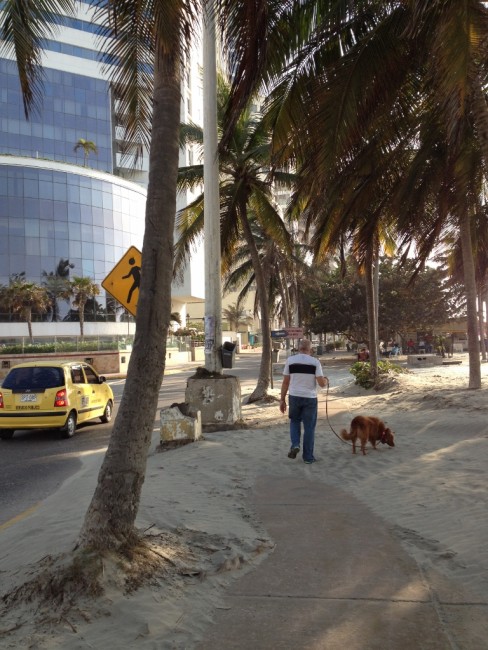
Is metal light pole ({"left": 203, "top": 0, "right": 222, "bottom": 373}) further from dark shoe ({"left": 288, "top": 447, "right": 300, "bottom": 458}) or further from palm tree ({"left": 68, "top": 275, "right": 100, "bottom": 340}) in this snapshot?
palm tree ({"left": 68, "top": 275, "right": 100, "bottom": 340})

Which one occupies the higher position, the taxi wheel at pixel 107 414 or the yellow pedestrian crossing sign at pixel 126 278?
the yellow pedestrian crossing sign at pixel 126 278

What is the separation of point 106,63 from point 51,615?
14.8 feet

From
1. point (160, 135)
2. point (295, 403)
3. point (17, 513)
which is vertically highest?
point (160, 135)

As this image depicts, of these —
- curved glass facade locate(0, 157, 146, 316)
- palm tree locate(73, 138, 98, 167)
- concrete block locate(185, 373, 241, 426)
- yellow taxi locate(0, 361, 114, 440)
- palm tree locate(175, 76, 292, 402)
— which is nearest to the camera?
concrete block locate(185, 373, 241, 426)

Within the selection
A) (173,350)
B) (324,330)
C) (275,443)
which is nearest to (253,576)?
(275,443)

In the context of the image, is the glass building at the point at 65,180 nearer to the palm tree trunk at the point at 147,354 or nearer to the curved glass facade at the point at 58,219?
the curved glass facade at the point at 58,219

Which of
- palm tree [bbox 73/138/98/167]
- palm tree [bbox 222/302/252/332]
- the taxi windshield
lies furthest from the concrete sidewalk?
palm tree [bbox 222/302/252/332]

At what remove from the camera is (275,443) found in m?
9.14

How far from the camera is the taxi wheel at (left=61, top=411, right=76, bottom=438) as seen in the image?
11703 millimetres

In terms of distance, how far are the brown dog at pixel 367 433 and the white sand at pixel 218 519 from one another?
18 centimetres

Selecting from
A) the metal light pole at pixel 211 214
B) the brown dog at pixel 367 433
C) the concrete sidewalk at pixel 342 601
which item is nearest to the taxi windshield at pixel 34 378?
the metal light pole at pixel 211 214

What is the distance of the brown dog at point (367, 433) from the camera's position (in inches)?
316

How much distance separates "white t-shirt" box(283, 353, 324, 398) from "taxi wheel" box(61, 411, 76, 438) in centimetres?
577

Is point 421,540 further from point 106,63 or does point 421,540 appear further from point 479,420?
point 479,420
